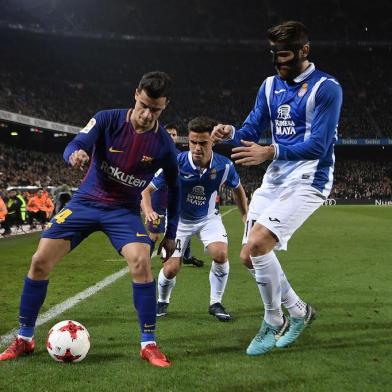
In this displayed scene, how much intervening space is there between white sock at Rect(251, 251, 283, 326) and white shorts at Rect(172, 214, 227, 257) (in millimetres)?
1774

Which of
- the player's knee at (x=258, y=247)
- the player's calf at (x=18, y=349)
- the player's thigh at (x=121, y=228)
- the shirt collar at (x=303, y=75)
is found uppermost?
the shirt collar at (x=303, y=75)

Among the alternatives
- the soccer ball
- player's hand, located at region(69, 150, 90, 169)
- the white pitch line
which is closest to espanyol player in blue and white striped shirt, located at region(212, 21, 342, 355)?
player's hand, located at region(69, 150, 90, 169)

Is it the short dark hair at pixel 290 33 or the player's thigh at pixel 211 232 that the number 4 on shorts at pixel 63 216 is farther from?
the player's thigh at pixel 211 232

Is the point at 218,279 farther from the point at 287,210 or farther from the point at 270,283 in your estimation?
the point at 287,210

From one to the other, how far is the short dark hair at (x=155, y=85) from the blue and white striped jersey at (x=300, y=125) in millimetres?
730

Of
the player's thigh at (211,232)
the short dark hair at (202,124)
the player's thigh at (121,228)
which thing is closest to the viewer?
the player's thigh at (121,228)

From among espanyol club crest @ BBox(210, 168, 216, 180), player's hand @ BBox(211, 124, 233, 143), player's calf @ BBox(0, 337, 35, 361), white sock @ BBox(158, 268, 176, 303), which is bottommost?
player's calf @ BBox(0, 337, 35, 361)

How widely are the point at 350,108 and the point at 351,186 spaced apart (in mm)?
8318

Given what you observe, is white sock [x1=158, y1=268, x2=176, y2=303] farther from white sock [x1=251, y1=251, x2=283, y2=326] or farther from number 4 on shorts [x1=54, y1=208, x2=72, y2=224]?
number 4 on shorts [x1=54, y1=208, x2=72, y2=224]

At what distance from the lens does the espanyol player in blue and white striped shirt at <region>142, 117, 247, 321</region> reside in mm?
5785

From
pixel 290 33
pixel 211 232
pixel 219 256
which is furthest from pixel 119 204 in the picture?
pixel 211 232

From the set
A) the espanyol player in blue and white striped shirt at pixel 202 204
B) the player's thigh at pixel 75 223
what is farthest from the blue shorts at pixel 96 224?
the espanyol player in blue and white striped shirt at pixel 202 204

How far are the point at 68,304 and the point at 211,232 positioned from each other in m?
1.76

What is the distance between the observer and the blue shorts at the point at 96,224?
163 inches
